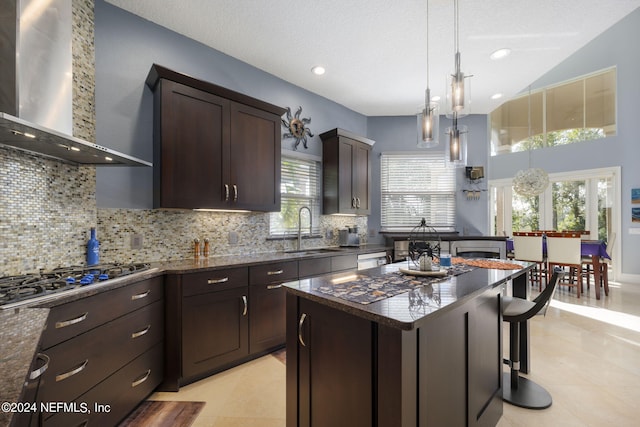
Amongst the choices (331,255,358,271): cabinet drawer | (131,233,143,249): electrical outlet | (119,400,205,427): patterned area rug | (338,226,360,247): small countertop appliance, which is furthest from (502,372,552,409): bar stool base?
(131,233,143,249): electrical outlet

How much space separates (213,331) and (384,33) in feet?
10.3

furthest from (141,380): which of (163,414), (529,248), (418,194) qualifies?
(529,248)

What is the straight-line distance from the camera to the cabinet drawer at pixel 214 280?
83.7 inches

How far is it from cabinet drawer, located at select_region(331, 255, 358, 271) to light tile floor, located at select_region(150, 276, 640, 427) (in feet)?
3.93

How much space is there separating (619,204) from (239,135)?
25.1 feet

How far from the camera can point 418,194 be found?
4.92 metres

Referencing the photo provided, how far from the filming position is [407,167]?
493 centimetres

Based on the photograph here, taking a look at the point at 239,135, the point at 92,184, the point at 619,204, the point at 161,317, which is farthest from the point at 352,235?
the point at 619,204

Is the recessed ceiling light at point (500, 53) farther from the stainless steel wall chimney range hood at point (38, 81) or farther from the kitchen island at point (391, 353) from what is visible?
the stainless steel wall chimney range hood at point (38, 81)

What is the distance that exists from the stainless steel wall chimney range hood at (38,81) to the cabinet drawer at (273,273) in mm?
1302

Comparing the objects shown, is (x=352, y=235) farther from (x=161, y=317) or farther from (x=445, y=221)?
(x=161, y=317)

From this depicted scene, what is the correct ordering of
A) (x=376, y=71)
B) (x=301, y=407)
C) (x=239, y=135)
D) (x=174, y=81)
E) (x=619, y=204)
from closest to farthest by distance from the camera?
(x=301, y=407)
(x=174, y=81)
(x=239, y=135)
(x=376, y=71)
(x=619, y=204)

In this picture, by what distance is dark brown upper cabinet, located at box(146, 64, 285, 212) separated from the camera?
2328 mm

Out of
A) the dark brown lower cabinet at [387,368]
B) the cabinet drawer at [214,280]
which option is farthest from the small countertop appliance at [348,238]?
the dark brown lower cabinet at [387,368]
